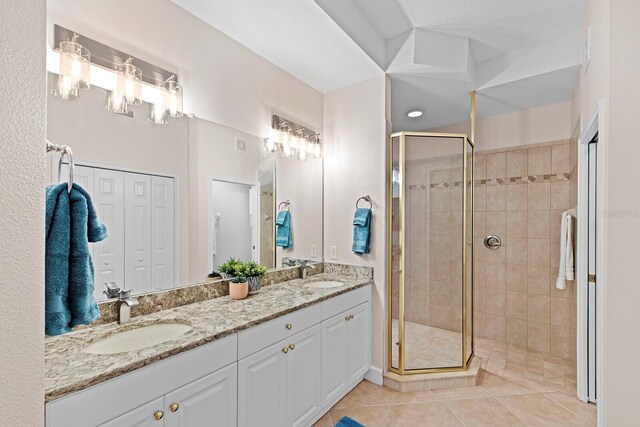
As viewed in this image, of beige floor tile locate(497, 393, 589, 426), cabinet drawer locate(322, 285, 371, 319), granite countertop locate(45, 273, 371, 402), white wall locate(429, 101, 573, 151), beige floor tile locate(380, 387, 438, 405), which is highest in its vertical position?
white wall locate(429, 101, 573, 151)

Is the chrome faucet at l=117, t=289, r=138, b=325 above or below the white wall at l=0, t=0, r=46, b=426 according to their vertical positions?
below

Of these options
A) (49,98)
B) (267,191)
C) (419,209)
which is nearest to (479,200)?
(419,209)

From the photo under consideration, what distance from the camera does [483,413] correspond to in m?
2.22

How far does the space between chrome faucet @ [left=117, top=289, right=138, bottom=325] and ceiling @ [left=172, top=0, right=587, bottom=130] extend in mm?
1668

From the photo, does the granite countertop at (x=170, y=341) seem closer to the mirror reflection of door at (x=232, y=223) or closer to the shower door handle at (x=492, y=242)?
the mirror reflection of door at (x=232, y=223)

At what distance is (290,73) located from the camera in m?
2.66

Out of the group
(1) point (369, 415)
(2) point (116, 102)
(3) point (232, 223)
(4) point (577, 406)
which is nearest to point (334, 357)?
(1) point (369, 415)

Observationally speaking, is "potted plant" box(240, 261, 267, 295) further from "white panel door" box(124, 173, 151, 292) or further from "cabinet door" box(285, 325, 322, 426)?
"white panel door" box(124, 173, 151, 292)

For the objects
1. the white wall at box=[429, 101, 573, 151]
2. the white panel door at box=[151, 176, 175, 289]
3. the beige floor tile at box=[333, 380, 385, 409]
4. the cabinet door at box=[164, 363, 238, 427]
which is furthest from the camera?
the white wall at box=[429, 101, 573, 151]

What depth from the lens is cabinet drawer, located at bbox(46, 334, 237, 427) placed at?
95 cm

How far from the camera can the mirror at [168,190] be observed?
4.91ft

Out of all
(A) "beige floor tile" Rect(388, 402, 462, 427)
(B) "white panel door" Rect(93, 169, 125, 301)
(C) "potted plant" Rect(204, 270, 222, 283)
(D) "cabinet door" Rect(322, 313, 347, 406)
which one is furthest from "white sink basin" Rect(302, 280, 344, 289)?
(B) "white panel door" Rect(93, 169, 125, 301)

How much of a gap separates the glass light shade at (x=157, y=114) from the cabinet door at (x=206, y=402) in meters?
1.34

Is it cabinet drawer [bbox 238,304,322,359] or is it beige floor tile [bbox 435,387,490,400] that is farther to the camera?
beige floor tile [bbox 435,387,490,400]
